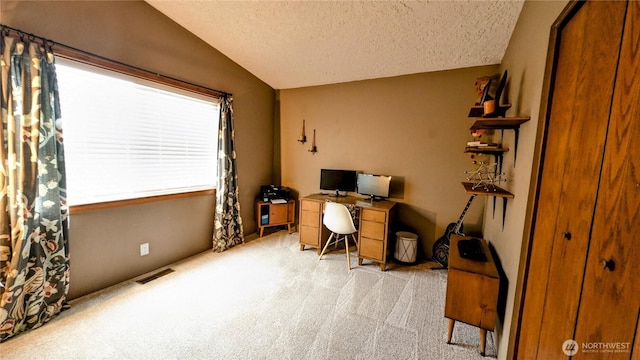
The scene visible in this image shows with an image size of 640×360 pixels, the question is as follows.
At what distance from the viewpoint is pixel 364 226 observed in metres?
2.90

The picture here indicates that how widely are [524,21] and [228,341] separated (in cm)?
300

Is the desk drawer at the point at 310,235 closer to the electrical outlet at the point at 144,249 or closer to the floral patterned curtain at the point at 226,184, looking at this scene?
the floral patterned curtain at the point at 226,184

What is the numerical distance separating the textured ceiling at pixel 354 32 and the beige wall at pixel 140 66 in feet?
0.81

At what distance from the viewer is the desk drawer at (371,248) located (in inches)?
111

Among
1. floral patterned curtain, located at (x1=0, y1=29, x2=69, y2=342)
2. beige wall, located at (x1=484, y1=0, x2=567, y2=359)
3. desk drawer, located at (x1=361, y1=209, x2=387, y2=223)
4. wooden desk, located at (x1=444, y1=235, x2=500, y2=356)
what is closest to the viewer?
beige wall, located at (x1=484, y1=0, x2=567, y2=359)

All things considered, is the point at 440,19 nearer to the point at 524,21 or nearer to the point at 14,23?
the point at 524,21

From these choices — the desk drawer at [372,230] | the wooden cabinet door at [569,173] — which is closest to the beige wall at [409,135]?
the desk drawer at [372,230]

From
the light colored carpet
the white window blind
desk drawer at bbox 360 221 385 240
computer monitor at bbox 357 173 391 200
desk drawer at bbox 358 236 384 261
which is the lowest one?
the light colored carpet

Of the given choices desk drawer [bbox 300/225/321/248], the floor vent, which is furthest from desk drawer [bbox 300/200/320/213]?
the floor vent

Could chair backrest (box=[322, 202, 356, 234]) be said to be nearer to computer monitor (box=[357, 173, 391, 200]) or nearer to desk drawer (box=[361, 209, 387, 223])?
desk drawer (box=[361, 209, 387, 223])

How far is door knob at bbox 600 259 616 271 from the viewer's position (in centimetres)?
73

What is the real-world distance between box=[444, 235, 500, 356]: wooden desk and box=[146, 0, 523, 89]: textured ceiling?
1902 mm

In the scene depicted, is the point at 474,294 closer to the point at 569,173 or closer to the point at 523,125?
the point at 569,173

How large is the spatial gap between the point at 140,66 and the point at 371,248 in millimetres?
3093
